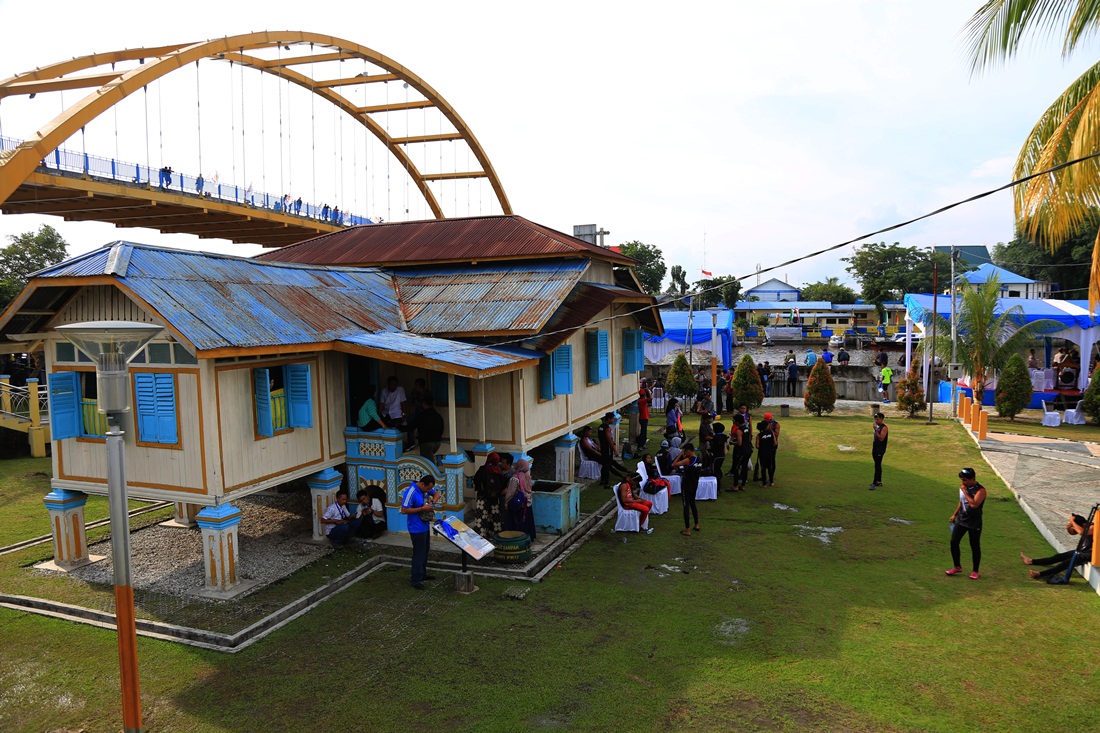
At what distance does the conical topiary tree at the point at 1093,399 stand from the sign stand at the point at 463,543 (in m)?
21.5

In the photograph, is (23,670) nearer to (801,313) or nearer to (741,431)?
(741,431)

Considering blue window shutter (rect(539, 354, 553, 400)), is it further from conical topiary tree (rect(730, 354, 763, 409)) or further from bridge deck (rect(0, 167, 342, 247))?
bridge deck (rect(0, 167, 342, 247))

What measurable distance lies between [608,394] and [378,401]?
714 cm

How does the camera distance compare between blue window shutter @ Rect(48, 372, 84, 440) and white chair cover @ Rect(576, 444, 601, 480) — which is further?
white chair cover @ Rect(576, 444, 601, 480)

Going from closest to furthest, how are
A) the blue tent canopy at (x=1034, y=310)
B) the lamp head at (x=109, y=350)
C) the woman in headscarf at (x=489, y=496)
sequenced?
the lamp head at (x=109, y=350) → the woman in headscarf at (x=489, y=496) → the blue tent canopy at (x=1034, y=310)

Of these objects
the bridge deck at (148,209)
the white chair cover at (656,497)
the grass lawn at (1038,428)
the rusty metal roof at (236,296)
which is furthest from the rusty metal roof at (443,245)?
the grass lawn at (1038,428)

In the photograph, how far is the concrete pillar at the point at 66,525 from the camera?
10867mm

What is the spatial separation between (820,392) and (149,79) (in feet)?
81.8

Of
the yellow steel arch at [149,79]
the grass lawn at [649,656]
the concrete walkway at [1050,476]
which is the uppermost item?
the yellow steel arch at [149,79]

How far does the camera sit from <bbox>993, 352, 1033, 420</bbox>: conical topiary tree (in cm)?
2261

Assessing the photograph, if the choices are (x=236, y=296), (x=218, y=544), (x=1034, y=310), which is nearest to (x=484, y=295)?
(x=236, y=296)

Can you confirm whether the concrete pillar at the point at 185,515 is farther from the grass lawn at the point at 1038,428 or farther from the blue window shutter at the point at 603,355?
the grass lawn at the point at 1038,428

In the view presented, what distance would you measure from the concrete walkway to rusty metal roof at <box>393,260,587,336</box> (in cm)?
944

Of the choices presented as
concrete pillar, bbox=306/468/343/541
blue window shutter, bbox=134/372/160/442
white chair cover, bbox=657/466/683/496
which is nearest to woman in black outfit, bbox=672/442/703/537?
white chair cover, bbox=657/466/683/496
